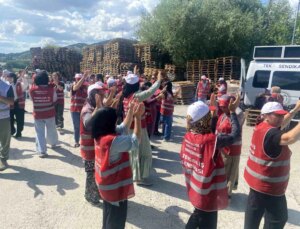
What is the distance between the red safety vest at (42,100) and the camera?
6902 millimetres

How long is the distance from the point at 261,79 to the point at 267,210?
Answer: 9278mm

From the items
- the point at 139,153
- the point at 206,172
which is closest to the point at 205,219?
the point at 206,172

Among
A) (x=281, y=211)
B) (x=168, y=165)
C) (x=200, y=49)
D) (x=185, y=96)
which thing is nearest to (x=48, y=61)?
(x=200, y=49)

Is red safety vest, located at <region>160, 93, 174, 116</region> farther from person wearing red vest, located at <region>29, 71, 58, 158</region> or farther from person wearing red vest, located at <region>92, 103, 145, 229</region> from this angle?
person wearing red vest, located at <region>92, 103, 145, 229</region>

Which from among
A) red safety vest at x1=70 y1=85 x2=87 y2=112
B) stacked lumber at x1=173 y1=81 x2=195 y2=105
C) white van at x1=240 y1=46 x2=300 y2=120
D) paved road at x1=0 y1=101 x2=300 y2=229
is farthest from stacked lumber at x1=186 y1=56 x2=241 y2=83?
red safety vest at x1=70 y1=85 x2=87 y2=112

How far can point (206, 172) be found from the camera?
3010 mm

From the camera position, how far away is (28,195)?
515cm

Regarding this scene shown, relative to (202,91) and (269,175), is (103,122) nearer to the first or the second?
(269,175)

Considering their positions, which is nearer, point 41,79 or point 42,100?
point 41,79

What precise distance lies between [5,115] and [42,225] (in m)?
2.74

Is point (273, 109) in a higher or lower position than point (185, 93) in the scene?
higher

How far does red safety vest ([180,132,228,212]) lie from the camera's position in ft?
9.82

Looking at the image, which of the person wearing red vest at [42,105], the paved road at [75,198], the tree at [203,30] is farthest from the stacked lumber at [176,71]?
the person wearing red vest at [42,105]

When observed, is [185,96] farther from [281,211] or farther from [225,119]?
[281,211]
